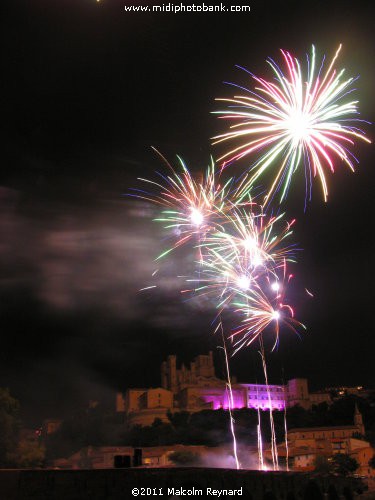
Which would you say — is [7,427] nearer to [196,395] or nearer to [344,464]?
[344,464]

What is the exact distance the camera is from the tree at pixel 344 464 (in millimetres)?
38094

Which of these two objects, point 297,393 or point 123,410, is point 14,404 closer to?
point 123,410

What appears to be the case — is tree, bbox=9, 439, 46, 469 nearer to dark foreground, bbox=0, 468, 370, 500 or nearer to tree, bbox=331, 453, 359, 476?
dark foreground, bbox=0, 468, 370, 500

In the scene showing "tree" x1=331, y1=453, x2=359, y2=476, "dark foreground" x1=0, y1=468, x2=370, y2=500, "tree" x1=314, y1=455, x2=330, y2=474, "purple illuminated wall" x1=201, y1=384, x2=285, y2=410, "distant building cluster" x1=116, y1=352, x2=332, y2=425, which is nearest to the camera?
"dark foreground" x1=0, y1=468, x2=370, y2=500

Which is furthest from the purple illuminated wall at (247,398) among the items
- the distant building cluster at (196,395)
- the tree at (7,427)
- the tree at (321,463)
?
the tree at (7,427)

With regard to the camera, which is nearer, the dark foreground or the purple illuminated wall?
the dark foreground

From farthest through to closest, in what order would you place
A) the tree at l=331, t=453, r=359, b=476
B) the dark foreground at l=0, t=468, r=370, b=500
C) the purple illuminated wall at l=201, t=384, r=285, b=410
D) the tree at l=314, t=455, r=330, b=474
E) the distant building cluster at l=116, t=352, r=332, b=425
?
the purple illuminated wall at l=201, t=384, r=285, b=410 < the distant building cluster at l=116, t=352, r=332, b=425 < the tree at l=314, t=455, r=330, b=474 < the tree at l=331, t=453, r=359, b=476 < the dark foreground at l=0, t=468, r=370, b=500

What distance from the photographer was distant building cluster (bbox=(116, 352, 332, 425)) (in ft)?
210

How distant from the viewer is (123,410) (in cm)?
6538

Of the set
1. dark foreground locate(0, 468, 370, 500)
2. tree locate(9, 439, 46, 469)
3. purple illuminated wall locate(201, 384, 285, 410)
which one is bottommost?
dark foreground locate(0, 468, 370, 500)

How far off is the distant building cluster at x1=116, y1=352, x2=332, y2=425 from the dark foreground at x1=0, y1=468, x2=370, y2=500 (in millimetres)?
49853

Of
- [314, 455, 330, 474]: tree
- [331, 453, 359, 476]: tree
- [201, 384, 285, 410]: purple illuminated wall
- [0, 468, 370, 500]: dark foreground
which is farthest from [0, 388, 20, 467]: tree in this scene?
[201, 384, 285, 410]: purple illuminated wall

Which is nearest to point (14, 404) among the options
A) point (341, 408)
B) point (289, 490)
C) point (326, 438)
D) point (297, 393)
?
point (289, 490)

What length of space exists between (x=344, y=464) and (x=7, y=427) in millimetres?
23993
